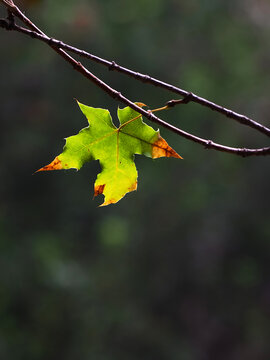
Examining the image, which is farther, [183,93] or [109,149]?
[109,149]

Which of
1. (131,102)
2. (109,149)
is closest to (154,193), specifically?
(109,149)

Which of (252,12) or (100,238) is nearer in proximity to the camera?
(100,238)

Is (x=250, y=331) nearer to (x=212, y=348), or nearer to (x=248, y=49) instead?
(x=212, y=348)

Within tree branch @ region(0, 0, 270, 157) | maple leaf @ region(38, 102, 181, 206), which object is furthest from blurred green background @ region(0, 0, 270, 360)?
tree branch @ region(0, 0, 270, 157)

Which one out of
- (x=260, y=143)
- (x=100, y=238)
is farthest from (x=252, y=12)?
(x=100, y=238)

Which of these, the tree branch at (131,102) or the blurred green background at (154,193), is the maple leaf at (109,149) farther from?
the blurred green background at (154,193)

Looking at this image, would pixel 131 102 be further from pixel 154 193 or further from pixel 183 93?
pixel 154 193

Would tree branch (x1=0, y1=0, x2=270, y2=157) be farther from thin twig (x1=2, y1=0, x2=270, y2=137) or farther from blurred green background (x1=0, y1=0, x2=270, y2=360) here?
blurred green background (x1=0, y1=0, x2=270, y2=360)
